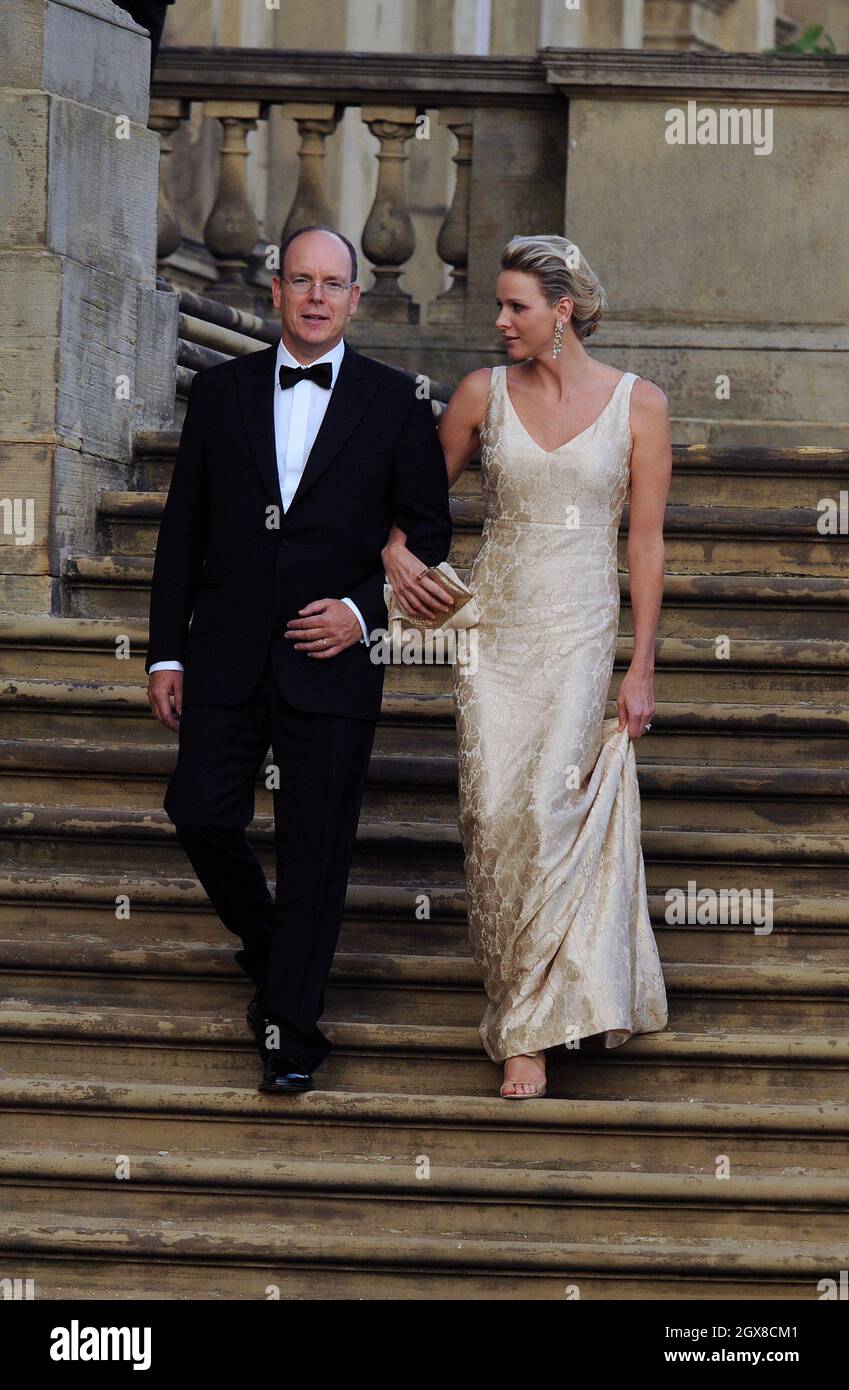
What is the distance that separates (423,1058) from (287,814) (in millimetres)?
697

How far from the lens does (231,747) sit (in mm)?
5547

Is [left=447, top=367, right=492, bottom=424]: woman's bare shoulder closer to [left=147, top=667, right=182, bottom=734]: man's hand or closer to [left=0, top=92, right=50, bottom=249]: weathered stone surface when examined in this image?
[left=147, top=667, right=182, bottom=734]: man's hand

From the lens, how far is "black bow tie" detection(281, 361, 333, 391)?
5.68 m

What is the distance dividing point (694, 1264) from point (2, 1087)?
161 centimetres

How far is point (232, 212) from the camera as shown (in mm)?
10117

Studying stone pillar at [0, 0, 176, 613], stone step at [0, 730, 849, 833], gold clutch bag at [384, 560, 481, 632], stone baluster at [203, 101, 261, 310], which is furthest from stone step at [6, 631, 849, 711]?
stone baluster at [203, 101, 261, 310]

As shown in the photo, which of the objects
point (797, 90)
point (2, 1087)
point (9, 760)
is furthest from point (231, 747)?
point (797, 90)

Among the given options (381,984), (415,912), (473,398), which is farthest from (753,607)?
(381,984)

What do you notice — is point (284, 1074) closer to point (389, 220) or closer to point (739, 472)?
point (739, 472)

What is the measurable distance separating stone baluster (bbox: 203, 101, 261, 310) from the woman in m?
4.48

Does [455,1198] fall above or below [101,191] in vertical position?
below

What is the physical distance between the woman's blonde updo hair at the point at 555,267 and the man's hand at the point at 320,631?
0.84m
